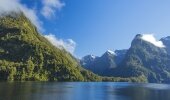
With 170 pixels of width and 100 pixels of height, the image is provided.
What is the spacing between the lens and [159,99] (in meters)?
125

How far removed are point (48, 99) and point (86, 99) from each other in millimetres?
17007

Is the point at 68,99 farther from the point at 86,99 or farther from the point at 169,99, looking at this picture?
the point at 169,99

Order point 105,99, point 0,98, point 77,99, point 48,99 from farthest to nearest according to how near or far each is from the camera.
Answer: point 105,99 → point 77,99 → point 48,99 → point 0,98

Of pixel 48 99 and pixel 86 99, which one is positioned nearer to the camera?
pixel 48 99

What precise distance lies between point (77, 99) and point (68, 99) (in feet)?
12.0

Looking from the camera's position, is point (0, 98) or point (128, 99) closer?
point (0, 98)

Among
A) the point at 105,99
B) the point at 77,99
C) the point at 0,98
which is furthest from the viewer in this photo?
the point at 105,99

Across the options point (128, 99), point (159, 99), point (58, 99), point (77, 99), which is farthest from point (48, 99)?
point (159, 99)

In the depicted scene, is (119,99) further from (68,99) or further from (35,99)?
(35,99)

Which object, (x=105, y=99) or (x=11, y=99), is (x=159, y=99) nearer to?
(x=105, y=99)

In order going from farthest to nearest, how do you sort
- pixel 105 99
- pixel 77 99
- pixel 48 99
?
pixel 105 99 → pixel 77 99 → pixel 48 99

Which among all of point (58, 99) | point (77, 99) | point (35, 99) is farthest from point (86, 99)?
point (35, 99)

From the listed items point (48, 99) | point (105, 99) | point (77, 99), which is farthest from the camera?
point (105, 99)

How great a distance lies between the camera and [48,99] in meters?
106
